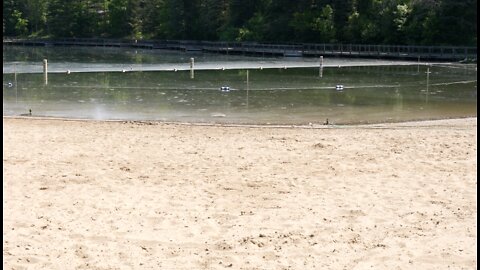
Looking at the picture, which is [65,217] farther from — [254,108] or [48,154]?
[254,108]

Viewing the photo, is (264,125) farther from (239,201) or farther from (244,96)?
(239,201)

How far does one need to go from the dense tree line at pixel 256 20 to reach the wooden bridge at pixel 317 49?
3.71 metres

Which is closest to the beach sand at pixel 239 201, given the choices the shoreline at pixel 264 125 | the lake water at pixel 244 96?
the shoreline at pixel 264 125

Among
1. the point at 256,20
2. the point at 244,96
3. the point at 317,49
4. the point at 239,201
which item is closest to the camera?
the point at 239,201

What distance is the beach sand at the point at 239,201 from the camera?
306 inches

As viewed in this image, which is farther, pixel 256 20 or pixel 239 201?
pixel 256 20

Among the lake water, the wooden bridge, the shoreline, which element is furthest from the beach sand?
the wooden bridge

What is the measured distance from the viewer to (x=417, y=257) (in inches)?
303

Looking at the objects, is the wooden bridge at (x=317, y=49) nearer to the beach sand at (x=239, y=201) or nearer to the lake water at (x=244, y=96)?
the lake water at (x=244, y=96)

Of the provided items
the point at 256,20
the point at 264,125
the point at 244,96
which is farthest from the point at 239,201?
the point at 256,20

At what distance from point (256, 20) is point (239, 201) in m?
77.1

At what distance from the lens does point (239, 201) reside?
10.1 meters

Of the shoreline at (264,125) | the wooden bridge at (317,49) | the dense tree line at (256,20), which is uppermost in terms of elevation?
the dense tree line at (256,20)

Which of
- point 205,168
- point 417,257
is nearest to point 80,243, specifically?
point 417,257
